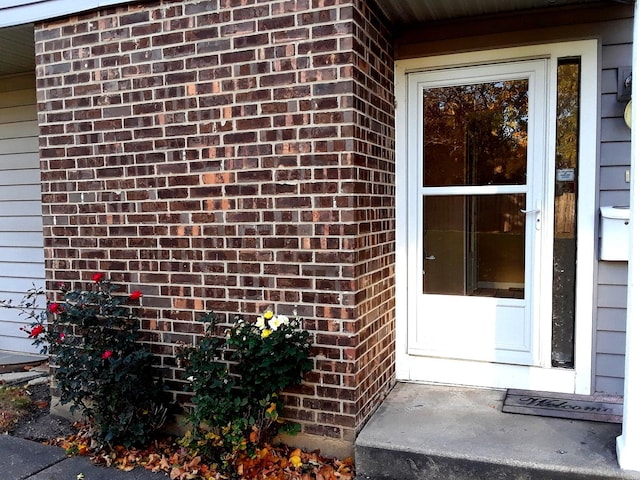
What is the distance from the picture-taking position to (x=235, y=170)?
3146mm

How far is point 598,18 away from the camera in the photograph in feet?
10.4

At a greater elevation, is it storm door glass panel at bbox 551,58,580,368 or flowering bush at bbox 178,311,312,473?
storm door glass panel at bbox 551,58,580,368

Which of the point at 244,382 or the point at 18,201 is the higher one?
the point at 18,201

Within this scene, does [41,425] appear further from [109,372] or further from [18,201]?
[18,201]

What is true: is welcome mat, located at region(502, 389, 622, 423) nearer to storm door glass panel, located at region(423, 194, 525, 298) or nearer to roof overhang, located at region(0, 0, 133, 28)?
storm door glass panel, located at region(423, 194, 525, 298)

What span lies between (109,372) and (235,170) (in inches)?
54.9

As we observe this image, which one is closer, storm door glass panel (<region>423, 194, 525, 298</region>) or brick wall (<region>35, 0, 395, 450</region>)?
brick wall (<region>35, 0, 395, 450</region>)

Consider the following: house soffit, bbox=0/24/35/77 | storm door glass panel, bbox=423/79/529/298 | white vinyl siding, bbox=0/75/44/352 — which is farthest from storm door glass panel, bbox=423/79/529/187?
white vinyl siding, bbox=0/75/44/352

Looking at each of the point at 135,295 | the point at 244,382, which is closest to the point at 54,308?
the point at 135,295

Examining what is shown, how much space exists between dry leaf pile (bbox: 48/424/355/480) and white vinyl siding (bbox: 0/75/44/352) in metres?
2.48

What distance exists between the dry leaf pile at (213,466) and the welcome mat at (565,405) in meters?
1.13

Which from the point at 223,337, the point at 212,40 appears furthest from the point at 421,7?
the point at 223,337

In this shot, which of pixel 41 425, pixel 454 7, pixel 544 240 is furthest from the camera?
pixel 41 425

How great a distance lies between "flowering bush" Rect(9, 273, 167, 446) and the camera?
315cm
